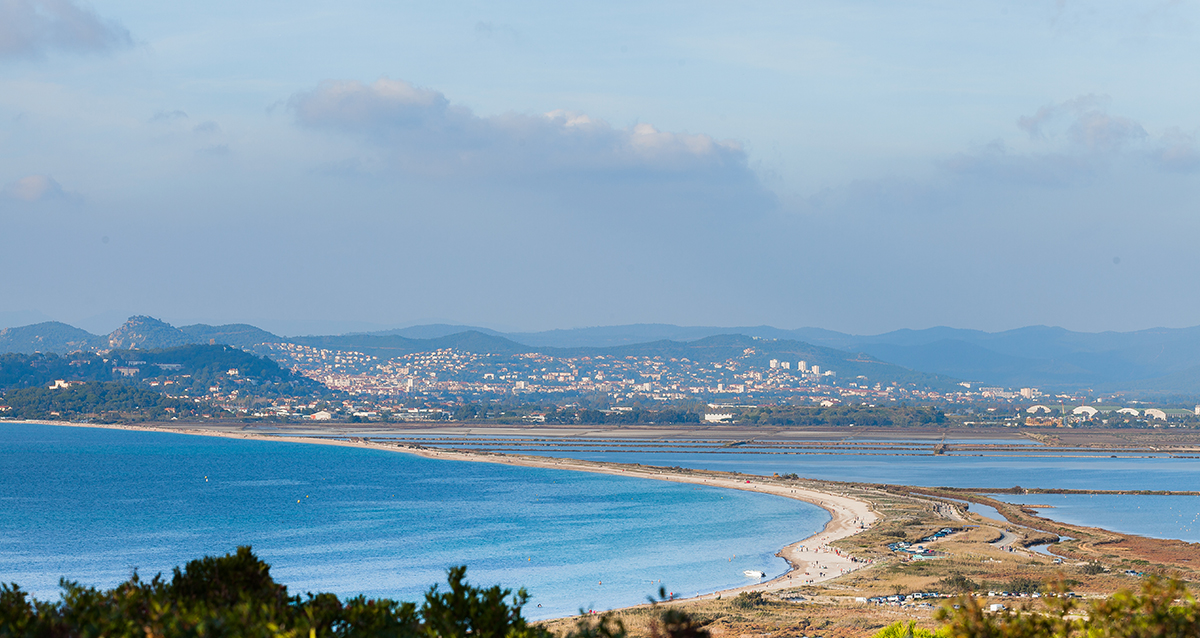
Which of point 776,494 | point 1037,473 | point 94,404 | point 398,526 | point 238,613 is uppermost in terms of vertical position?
point 238,613

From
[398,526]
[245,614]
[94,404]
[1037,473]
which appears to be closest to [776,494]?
[398,526]

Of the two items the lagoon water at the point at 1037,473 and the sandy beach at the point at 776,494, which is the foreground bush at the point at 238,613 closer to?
the sandy beach at the point at 776,494

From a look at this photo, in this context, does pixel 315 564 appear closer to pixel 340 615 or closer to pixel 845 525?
pixel 845 525

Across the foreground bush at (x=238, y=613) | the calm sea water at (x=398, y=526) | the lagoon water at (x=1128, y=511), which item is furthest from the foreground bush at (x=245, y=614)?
the lagoon water at (x=1128, y=511)

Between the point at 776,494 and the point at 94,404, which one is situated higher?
the point at 94,404

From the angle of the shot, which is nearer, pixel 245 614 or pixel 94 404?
pixel 245 614

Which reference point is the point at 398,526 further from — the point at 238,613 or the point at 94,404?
the point at 94,404

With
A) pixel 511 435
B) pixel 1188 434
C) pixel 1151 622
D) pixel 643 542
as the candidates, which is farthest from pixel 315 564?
pixel 1188 434

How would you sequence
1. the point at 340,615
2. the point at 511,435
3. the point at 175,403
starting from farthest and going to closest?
1. the point at 175,403
2. the point at 511,435
3. the point at 340,615
